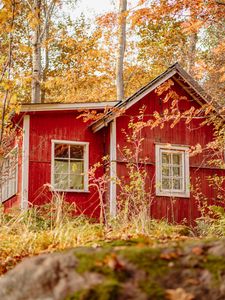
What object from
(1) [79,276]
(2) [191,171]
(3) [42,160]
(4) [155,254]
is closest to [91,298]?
(1) [79,276]

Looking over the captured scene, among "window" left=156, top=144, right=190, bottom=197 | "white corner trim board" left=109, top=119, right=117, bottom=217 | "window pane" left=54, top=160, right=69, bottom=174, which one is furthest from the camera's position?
"window" left=156, top=144, right=190, bottom=197

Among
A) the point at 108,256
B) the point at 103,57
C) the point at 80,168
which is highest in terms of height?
the point at 103,57

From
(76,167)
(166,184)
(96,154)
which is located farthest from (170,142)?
(76,167)

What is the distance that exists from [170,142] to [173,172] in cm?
93

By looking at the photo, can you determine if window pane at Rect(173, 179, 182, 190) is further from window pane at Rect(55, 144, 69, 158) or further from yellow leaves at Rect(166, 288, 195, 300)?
yellow leaves at Rect(166, 288, 195, 300)

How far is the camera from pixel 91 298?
293 cm

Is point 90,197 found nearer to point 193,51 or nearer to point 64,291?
point 64,291

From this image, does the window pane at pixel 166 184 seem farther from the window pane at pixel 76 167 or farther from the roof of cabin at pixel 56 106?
the roof of cabin at pixel 56 106

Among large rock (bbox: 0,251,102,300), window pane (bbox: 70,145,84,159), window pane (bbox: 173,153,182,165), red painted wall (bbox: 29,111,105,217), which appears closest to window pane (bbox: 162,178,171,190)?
window pane (bbox: 173,153,182,165)

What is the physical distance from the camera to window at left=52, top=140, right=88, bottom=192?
16.3 metres

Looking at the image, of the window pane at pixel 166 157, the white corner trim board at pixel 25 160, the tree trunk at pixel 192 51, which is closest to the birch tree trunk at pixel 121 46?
the tree trunk at pixel 192 51

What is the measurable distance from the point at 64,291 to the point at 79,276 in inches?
4.4

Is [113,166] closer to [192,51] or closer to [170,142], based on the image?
[170,142]

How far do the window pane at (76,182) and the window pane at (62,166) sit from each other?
27cm
